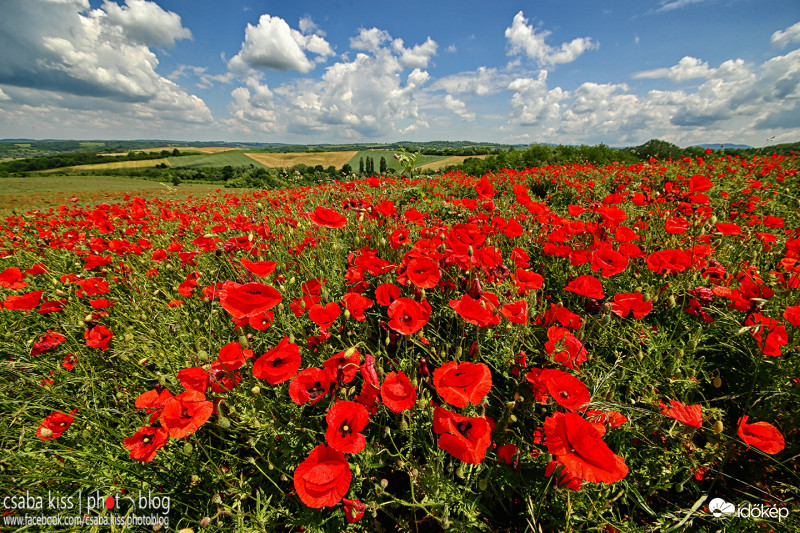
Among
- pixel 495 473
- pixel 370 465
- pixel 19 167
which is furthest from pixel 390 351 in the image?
pixel 19 167

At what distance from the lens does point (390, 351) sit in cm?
234

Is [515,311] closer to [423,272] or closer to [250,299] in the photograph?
[423,272]

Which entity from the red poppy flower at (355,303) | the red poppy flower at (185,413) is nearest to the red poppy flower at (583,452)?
the red poppy flower at (355,303)

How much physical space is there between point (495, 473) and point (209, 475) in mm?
1660

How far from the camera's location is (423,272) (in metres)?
1.99

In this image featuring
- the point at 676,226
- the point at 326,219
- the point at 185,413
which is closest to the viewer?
the point at 185,413

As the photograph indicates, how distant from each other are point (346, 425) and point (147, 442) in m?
1.00

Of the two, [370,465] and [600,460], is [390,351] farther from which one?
[600,460]

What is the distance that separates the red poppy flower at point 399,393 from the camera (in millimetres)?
1312

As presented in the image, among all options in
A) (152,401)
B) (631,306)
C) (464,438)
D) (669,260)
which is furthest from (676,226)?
(152,401)

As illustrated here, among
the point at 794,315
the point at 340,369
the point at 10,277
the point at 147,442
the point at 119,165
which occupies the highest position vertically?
the point at 119,165

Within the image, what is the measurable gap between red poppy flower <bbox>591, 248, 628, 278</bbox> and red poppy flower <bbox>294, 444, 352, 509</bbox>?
1.94 metres

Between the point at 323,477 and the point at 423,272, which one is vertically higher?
the point at 423,272

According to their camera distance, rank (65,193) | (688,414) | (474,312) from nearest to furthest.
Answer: (688,414) < (474,312) < (65,193)
